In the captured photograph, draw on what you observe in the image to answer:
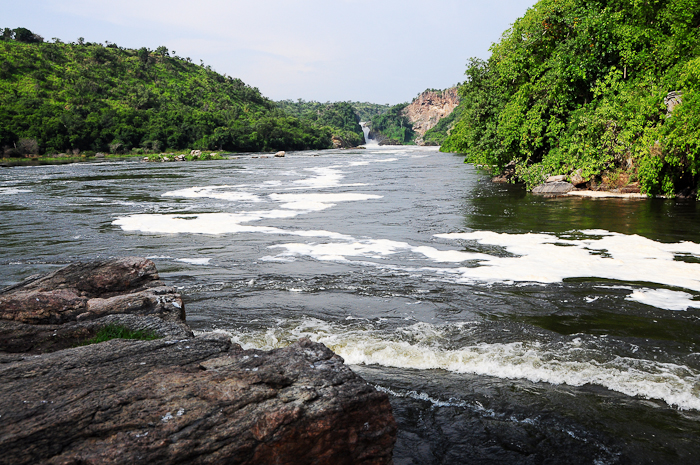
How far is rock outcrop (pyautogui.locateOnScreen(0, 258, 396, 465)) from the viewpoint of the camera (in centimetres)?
365

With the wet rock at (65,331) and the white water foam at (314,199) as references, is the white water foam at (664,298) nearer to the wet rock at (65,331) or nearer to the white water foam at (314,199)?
the wet rock at (65,331)

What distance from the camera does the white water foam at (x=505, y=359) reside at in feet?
20.7

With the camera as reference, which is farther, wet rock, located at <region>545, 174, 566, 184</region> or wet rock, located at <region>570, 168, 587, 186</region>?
wet rock, located at <region>545, 174, 566, 184</region>

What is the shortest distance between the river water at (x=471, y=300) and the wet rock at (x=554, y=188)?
4.25m

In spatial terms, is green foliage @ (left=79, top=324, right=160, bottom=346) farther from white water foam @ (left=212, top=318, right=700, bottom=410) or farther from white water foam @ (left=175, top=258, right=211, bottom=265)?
white water foam @ (left=175, top=258, right=211, bottom=265)

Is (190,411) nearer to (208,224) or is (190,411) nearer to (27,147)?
(208,224)

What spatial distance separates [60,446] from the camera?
3.59 m

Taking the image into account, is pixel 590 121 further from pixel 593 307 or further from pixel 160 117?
pixel 160 117

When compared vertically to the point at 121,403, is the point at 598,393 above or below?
below

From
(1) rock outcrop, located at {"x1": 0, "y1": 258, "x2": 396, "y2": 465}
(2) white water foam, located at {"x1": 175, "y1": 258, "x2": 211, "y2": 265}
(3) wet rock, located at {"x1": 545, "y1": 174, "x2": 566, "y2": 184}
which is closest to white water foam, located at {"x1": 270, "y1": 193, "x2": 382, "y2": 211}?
(2) white water foam, located at {"x1": 175, "y1": 258, "x2": 211, "y2": 265}

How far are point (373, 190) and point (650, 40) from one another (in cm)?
1743

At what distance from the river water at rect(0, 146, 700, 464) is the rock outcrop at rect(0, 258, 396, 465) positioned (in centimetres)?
126

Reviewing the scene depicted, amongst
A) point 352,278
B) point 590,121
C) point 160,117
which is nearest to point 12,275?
point 352,278

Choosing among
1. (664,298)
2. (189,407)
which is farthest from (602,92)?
(189,407)
